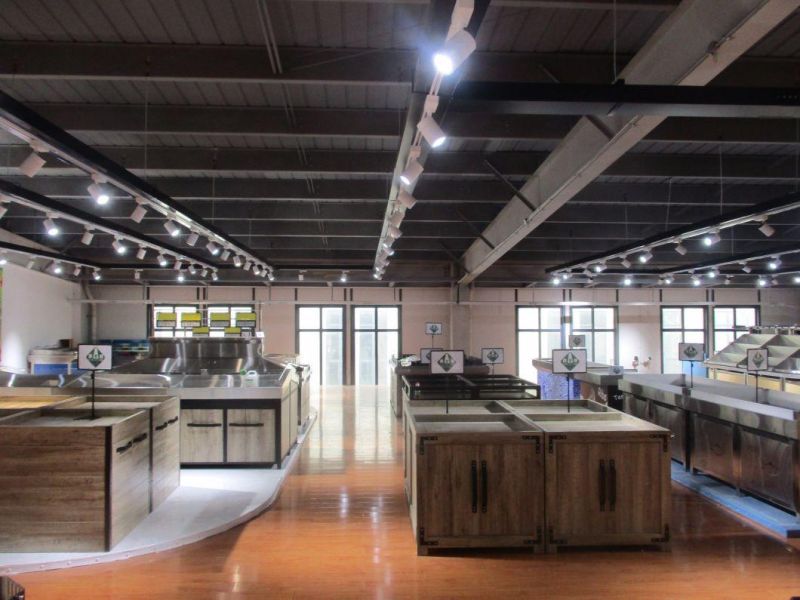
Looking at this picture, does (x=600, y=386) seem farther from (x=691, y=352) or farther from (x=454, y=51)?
(x=454, y=51)

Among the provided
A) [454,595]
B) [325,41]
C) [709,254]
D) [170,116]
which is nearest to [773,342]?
[709,254]

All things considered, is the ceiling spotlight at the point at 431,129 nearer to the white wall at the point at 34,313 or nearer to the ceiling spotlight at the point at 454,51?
the ceiling spotlight at the point at 454,51

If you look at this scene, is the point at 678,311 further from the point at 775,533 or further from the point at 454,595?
the point at 454,595

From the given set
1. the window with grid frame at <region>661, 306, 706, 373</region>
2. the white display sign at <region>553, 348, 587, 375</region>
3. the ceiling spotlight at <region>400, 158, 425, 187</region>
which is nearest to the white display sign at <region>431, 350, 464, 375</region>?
the white display sign at <region>553, 348, 587, 375</region>

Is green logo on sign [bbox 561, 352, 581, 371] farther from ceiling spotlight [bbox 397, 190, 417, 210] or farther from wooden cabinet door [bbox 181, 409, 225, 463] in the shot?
wooden cabinet door [bbox 181, 409, 225, 463]

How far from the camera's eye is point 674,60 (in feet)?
10.4

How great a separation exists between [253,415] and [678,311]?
15308 mm

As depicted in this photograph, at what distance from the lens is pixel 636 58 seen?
356cm

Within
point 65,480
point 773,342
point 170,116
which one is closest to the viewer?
point 65,480

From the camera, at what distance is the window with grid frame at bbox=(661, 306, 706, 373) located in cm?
1694

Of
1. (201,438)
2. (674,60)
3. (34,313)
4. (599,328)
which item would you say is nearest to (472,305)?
(599,328)

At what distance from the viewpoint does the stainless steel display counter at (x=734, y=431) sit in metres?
4.62

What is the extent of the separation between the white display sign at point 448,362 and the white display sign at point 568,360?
0.91 meters

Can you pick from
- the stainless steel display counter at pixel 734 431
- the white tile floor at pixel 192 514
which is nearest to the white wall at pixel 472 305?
the stainless steel display counter at pixel 734 431
